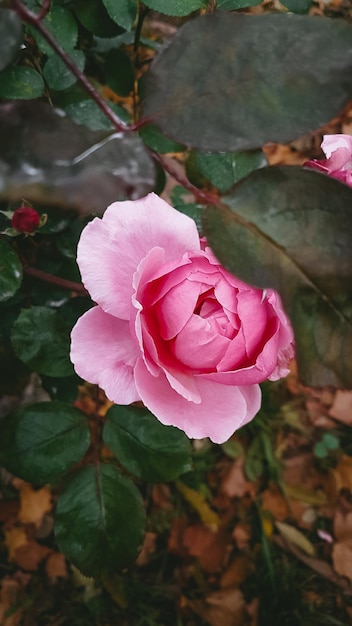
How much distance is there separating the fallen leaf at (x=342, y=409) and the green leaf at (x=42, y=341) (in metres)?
1.16

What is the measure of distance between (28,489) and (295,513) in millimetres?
711

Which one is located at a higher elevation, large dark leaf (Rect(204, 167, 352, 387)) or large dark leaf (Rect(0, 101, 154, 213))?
large dark leaf (Rect(0, 101, 154, 213))

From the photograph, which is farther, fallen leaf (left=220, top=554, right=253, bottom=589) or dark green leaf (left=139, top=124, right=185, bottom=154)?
fallen leaf (left=220, top=554, right=253, bottom=589)

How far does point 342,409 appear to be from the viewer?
175 cm

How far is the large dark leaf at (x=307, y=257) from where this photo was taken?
1.22 feet

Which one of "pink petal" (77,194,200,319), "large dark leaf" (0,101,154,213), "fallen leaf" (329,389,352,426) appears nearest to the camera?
"large dark leaf" (0,101,154,213)

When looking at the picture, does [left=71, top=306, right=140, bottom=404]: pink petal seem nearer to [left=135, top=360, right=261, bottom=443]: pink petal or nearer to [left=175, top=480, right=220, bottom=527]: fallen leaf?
[left=135, top=360, right=261, bottom=443]: pink petal

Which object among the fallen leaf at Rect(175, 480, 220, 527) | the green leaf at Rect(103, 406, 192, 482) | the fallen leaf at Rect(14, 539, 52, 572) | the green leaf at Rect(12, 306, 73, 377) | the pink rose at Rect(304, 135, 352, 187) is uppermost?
the pink rose at Rect(304, 135, 352, 187)

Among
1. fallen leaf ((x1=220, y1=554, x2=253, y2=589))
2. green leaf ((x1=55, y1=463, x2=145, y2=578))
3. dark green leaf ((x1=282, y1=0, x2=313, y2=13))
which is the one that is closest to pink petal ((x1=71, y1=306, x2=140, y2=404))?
green leaf ((x1=55, y1=463, x2=145, y2=578))

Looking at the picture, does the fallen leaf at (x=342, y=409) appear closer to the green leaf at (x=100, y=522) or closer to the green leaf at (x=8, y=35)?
the green leaf at (x=100, y=522)

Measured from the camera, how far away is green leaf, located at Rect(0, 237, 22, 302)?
0.69 m

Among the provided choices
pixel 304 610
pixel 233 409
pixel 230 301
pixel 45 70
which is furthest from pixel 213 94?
pixel 304 610

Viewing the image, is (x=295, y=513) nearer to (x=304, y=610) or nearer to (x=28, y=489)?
(x=304, y=610)

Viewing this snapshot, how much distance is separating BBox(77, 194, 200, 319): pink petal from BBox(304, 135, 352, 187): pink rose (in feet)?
0.51
